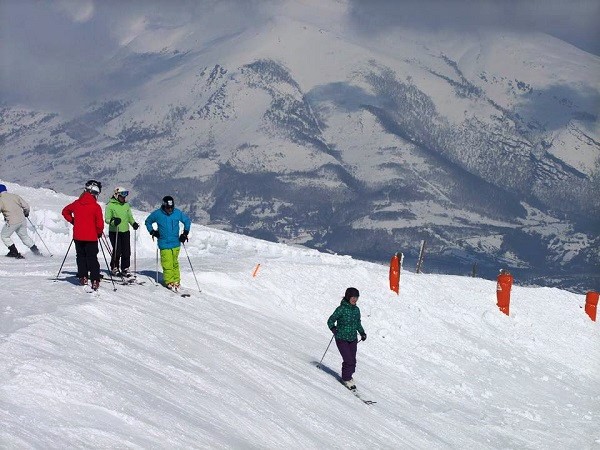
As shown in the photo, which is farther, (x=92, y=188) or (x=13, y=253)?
(x=13, y=253)

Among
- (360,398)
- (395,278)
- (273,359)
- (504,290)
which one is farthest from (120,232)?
(504,290)

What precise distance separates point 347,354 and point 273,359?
1.33 meters

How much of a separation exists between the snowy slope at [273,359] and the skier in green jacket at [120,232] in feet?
2.75

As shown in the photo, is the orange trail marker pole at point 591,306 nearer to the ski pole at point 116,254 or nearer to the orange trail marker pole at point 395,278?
the orange trail marker pole at point 395,278

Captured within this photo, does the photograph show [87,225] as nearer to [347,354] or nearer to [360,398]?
[347,354]

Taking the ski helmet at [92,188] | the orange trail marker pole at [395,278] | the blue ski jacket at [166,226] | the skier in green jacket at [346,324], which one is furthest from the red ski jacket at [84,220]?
the orange trail marker pole at [395,278]

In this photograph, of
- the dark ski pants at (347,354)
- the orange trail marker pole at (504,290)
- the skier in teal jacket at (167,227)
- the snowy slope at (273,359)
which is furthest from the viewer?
the orange trail marker pole at (504,290)

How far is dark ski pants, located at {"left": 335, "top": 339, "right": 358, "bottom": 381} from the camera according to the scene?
16516 millimetres

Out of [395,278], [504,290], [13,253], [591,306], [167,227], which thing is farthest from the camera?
[591,306]

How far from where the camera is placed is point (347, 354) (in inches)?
659

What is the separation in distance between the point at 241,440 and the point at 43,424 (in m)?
2.83

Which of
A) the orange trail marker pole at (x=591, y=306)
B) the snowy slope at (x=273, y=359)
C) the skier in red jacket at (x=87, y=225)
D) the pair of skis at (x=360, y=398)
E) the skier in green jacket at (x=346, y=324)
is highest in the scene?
the orange trail marker pole at (x=591, y=306)

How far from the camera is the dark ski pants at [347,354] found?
54.2ft

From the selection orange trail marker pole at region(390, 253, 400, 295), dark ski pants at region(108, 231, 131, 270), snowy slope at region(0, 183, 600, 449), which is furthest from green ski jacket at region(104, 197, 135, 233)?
orange trail marker pole at region(390, 253, 400, 295)
